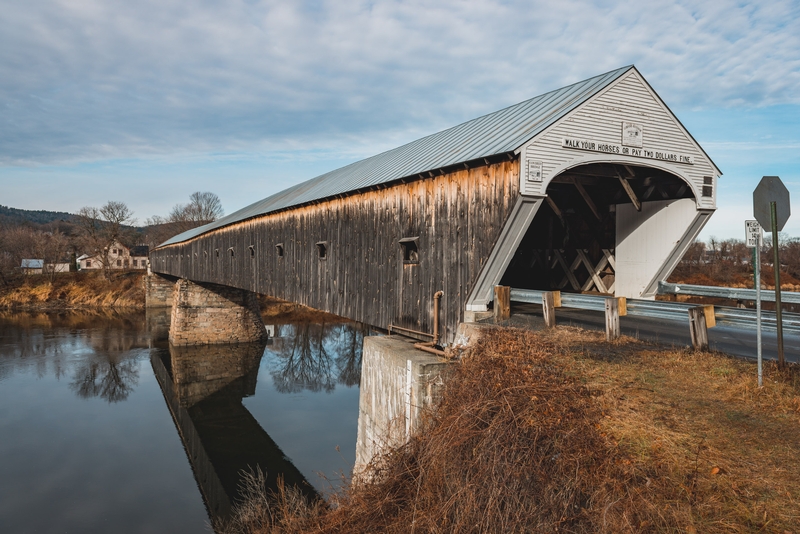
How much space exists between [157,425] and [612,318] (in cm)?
1566

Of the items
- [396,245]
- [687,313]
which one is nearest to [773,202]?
[687,313]

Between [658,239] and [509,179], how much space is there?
4.00 metres

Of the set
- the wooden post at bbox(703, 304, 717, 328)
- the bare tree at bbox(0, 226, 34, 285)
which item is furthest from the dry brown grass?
the bare tree at bbox(0, 226, 34, 285)

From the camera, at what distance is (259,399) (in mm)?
19906

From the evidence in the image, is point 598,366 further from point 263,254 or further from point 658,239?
point 263,254

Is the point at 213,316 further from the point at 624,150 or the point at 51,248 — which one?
the point at 51,248

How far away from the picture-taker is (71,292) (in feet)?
154

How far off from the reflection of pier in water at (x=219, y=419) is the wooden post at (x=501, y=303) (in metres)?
6.11

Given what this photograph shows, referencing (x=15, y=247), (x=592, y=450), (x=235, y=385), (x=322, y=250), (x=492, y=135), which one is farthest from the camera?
(x=15, y=247)

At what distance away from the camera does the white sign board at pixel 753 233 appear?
581 centimetres

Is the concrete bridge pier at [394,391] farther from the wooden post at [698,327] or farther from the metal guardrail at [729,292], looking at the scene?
the metal guardrail at [729,292]

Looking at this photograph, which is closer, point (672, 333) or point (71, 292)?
point (672, 333)

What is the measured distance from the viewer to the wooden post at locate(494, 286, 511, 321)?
24.6 feet

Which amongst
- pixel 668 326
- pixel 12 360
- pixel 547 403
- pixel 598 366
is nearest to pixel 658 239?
pixel 668 326
